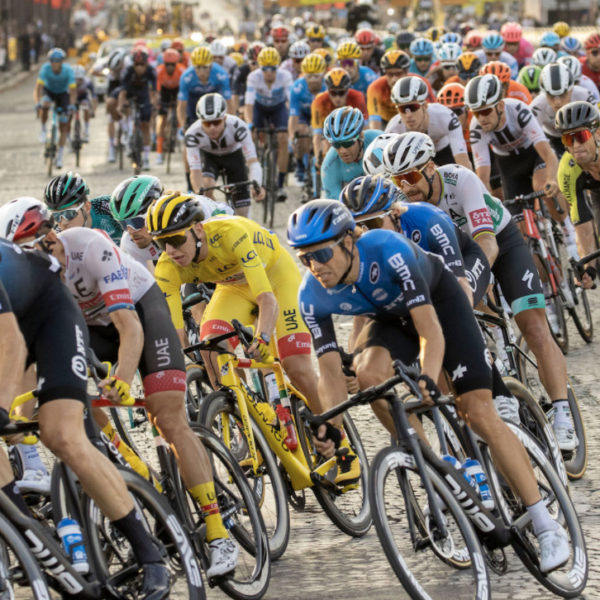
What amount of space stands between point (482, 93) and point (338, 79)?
4.57 metres

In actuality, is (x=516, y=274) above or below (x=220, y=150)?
above

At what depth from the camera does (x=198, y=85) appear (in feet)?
67.9

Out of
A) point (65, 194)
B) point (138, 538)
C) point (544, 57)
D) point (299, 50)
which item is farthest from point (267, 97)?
point (138, 538)

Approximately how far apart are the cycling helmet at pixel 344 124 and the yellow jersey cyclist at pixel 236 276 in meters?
2.89

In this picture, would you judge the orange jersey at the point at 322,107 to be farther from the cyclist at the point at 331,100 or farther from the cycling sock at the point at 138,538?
the cycling sock at the point at 138,538

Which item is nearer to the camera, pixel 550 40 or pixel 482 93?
pixel 482 93

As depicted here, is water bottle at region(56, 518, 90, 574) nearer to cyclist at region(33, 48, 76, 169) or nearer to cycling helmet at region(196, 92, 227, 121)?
cycling helmet at region(196, 92, 227, 121)

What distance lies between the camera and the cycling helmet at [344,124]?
1023 cm

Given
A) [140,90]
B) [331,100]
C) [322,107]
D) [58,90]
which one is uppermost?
[331,100]

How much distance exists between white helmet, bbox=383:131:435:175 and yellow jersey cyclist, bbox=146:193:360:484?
2.48 feet

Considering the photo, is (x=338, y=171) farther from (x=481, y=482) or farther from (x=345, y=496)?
(x=481, y=482)

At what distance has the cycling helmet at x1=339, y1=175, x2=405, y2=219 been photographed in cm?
657

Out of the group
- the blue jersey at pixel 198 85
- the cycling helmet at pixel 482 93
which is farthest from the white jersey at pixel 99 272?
the blue jersey at pixel 198 85

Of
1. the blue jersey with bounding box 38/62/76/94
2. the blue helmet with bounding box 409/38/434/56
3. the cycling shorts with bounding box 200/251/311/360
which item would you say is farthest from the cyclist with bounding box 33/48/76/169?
the cycling shorts with bounding box 200/251/311/360
